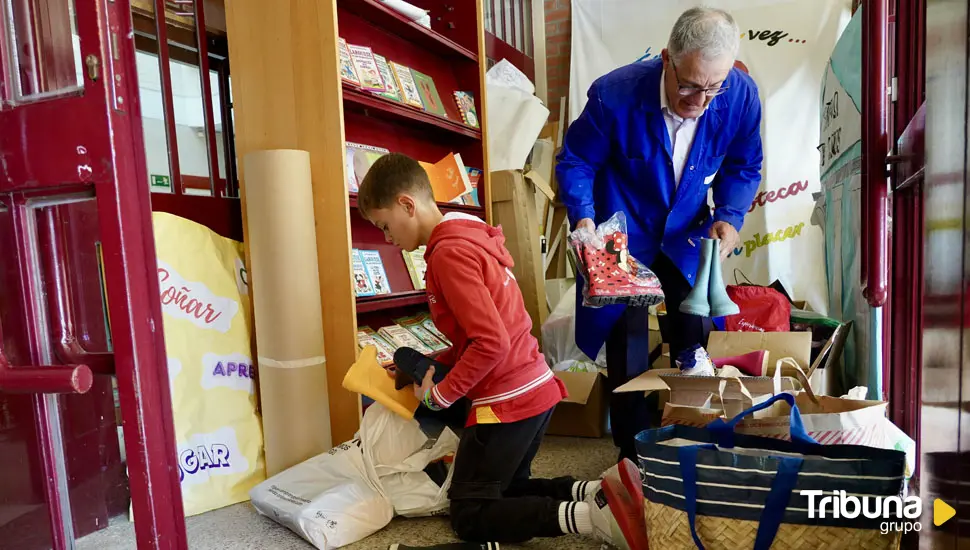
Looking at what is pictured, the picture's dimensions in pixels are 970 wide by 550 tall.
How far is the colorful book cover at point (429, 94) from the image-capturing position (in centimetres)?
296

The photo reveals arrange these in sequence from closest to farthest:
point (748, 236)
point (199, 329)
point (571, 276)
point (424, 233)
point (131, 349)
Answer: point (131, 349), point (424, 233), point (199, 329), point (748, 236), point (571, 276)

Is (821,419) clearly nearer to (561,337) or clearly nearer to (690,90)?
(690,90)

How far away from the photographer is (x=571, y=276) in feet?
14.0

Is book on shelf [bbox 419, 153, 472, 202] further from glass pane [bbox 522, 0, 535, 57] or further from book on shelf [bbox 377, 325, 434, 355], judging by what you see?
glass pane [bbox 522, 0, 535, 57]

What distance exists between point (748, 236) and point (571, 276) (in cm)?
123

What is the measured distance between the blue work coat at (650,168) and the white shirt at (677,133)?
0.06 ft

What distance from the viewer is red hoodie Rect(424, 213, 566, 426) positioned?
1479mm

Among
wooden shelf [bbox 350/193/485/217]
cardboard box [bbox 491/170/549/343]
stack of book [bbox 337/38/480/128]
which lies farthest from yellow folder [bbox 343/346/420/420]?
cardboard box [bbox 491/170/549/343]

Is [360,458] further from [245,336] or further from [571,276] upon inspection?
[571,276]

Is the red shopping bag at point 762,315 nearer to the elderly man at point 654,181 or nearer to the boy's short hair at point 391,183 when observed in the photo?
the elderly man at point 654,181

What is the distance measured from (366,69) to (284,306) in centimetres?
115

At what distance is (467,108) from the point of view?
129 inches

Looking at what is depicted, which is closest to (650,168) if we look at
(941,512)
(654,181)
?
(654,181)

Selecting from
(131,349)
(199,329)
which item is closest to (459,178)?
(199,329)
